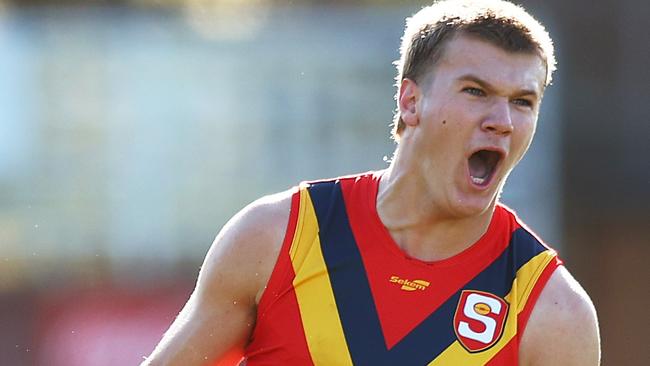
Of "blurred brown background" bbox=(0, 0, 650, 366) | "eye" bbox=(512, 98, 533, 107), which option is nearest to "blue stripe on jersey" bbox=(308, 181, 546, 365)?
"eye" bbox=(512, 98, 533, 107)

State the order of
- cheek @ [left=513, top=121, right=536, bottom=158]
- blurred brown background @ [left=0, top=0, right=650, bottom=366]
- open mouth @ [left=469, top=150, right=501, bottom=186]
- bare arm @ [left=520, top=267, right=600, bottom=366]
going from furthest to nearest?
1. blurred brown background @ [left=0, top=0, right=650, bottom=366]
2. open mouth @ [left=469, top=150, right=501, bottom=186]
3. cheek @ [left=513, top=121, right=536, bottom=158]
4. bare arm @ [left=520, top=267, right=600, bottom=366]

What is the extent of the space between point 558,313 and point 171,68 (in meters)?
5.88

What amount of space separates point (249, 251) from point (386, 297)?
428 millimetres

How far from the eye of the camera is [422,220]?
13.7 feet

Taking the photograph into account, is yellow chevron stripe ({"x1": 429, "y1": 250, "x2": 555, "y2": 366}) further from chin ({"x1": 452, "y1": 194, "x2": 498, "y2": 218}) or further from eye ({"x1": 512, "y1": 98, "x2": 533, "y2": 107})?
eye ({"x1": 512, "y1": 98, "x2": 533, "y2": 107})

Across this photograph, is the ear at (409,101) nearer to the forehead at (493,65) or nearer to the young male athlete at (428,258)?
the young male athlete at (428,258)

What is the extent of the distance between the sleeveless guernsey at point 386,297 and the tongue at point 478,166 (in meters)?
0.14

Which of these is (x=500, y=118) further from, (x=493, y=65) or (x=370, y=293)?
(x=370, y=293)

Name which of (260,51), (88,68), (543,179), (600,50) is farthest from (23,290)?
(600,50)

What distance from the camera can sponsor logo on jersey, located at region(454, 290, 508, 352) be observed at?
3.93 metres

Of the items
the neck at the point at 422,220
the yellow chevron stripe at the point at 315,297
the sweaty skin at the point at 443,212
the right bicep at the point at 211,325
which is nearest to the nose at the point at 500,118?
the sweaty skin at the point at 443,212

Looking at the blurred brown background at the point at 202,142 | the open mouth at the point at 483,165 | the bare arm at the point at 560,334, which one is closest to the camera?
the bare arm at the point at 560,334

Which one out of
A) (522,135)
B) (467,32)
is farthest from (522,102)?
(467,32)

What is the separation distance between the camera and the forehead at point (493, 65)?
3980 mm
